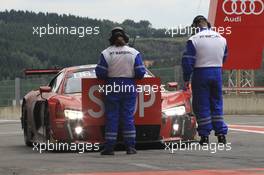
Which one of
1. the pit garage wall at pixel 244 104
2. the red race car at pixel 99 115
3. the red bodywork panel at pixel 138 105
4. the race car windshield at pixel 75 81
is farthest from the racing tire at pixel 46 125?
the pit garage wall at pixel 244 104

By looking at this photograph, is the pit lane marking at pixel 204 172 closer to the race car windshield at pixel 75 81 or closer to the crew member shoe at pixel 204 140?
the crew member shoe at pixel 204 140

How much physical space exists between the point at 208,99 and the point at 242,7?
92.0ft

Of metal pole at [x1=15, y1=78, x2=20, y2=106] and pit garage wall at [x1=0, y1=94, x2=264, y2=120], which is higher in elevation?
metal pole at [x1=15, y1=78, x2=20, y2=106]

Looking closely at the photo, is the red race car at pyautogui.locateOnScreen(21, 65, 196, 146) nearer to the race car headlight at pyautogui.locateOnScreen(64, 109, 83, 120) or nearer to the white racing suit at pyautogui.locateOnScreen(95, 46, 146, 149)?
the race car headlight at pyautogui.locateOnScreen(64, 109, 83, 120)

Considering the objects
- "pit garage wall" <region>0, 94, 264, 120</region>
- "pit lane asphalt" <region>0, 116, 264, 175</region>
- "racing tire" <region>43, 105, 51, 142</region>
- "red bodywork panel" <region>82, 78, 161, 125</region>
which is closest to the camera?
"pit lane asphalt" <region>0, 116, 264, 175</region>

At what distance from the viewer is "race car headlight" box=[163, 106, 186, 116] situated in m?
11.1

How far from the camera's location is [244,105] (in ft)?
84.5

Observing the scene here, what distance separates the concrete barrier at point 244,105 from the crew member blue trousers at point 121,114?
50.6 feet

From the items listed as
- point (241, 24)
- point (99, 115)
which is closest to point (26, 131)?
point (99, 115)

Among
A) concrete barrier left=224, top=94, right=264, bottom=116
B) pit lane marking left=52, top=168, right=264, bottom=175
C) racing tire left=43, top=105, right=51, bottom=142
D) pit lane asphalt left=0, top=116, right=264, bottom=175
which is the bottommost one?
pit lane marking left=52, top=168, right=264, bottom=175

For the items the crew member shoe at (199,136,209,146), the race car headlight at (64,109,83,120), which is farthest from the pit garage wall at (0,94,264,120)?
the race car headlight at (64,109,83,120)

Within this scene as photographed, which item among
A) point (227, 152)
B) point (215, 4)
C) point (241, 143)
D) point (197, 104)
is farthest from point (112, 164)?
point (215, 4)

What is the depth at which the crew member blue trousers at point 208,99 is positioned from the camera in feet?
35.8

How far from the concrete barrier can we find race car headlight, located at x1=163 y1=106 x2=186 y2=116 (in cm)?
1442
